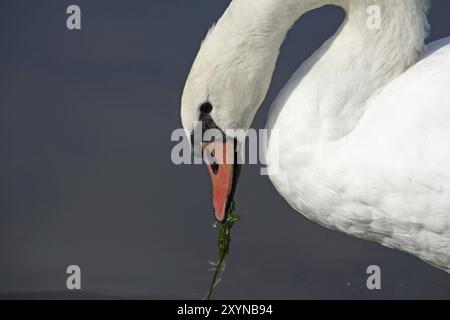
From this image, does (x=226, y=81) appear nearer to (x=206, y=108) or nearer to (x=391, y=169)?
(x=206, y=108)

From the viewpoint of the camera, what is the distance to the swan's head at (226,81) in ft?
9.54

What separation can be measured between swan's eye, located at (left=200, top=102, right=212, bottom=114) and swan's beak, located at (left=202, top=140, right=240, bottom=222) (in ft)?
0.43

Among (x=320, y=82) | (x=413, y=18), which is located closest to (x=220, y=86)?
(x=320, y=82)

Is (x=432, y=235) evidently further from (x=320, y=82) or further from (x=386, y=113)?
(x=320, y=82)

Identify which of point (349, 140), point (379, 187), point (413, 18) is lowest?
point (379, 187)

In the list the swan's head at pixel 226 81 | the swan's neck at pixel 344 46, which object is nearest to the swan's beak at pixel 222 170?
the swan's head at pixel 226 81

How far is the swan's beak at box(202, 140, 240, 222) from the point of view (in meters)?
3.01

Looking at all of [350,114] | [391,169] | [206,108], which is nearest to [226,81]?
[206,108]

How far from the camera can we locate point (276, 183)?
3033mm

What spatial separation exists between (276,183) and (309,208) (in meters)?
0.18

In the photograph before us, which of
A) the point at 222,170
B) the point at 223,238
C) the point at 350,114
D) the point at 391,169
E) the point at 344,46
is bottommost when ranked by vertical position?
the point at 223,238

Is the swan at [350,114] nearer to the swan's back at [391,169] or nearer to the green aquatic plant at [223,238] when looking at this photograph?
the swan's back at [391,169]

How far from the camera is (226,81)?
2.94m

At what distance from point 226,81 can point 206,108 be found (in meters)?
0.13
